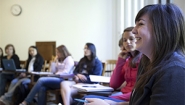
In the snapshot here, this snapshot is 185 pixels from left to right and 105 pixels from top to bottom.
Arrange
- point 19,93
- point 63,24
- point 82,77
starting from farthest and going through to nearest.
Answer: point 63,24 → point 19,93 → point 82,77

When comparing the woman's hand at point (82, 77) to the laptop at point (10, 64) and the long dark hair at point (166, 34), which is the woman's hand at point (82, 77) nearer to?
the laptop at point (10, 64)

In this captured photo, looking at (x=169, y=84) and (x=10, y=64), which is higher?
(x=169, y=84)

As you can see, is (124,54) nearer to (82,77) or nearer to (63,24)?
(82,77)

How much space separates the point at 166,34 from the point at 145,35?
0.09 metres

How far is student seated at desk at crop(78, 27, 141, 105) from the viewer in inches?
70.6

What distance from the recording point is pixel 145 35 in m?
0.93

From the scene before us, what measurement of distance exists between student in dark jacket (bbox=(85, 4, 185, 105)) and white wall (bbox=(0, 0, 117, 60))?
434 cm

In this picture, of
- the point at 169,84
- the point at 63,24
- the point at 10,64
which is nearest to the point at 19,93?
the point at 10,64

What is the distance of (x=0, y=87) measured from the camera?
4.16 metres

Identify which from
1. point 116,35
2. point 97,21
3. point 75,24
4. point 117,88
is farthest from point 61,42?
point 117,88

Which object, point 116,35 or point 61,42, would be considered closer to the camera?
point 116,35

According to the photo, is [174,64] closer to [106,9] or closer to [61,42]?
[106,9]

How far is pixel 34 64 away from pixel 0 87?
28.7 inches

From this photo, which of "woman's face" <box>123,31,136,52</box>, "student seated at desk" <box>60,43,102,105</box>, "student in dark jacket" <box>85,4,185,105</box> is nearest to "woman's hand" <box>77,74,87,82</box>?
"student seated at desk" <box>60,43,102,105</box>
